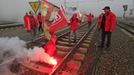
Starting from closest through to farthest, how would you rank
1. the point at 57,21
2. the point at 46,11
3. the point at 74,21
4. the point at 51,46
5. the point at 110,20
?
the point at 46,11 → the point at 57,21 → the point at 51,46 → the point at 110,20 → the point at 74,21

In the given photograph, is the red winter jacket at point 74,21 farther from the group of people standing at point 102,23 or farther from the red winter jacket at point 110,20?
the red winter jacket at point 110,20

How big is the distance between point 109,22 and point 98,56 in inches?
88.7

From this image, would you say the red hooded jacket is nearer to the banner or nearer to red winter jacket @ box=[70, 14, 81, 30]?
red winter jacket @ box=[70, 14, 81, 30]

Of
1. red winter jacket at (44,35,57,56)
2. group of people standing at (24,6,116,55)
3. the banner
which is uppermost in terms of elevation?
the banner

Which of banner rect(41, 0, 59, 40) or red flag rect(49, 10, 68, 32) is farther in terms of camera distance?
red flag rect(49, 10, 68, 32)

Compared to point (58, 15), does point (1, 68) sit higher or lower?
lower

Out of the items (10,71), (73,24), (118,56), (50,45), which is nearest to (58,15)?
(50,45)

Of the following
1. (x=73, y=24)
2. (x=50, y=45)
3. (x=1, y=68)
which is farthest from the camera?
(x=73, y=24)

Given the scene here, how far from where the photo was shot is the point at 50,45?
347 inches

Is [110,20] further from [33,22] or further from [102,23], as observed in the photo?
[33,22]

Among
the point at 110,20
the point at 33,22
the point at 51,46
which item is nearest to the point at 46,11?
the point at 51,46

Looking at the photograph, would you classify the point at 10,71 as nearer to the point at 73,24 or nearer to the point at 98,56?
the point at 98,56

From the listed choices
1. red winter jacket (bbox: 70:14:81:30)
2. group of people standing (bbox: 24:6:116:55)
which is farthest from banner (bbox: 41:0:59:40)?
red winter jacket (bbox: 70:14:81:30)

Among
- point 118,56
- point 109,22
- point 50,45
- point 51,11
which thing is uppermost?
point 51,11
